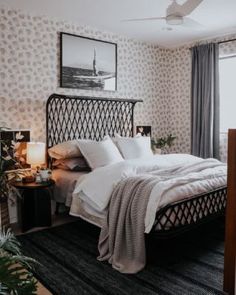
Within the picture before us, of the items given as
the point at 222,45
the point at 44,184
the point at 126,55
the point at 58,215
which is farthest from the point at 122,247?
the point at 222,45

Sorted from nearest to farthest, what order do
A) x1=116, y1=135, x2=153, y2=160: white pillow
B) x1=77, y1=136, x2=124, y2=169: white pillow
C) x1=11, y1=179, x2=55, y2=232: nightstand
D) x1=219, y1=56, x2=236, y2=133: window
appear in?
x1=11, y1=179, x2=55, y2=232: nightstand < x1=77, y1=136, x2=124, y2=169: white pillow < x1=116, y1=135, x2=153, y2=160: white pillow < x1=219, y1=56, x2=236, y2=133: window

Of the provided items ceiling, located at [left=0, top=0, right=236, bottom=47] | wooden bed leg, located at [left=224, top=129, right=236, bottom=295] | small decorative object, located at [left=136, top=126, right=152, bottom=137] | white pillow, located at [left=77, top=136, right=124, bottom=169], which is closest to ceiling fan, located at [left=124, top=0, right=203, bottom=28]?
ceiling, located at [left=0, top=0, right=236, bottom=47]

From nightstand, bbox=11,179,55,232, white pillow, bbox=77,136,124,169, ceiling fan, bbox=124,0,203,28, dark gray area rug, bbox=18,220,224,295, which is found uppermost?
ceiling fan, bbox=124,0,203,28

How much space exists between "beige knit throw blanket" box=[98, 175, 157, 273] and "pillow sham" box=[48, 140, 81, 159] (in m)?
1.13

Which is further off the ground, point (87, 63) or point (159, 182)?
point (87, 63)

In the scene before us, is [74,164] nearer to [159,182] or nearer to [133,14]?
[159,182]

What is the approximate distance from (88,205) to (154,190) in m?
0.82

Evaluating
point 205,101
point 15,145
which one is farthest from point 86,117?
point 205,101

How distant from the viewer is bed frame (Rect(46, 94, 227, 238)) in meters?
2.52

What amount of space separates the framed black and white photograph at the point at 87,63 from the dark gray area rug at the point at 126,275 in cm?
215

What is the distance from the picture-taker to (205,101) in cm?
493

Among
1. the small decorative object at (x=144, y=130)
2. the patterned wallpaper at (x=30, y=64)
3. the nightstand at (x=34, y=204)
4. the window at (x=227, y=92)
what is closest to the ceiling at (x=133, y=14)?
the patterned wallpaper at (x=30, y=64)

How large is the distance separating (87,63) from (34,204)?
7.22 feet

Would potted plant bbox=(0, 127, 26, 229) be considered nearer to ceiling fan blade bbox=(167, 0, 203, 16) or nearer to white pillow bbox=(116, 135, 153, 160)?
white pillow bbox=(116, 135, 153, 160)
